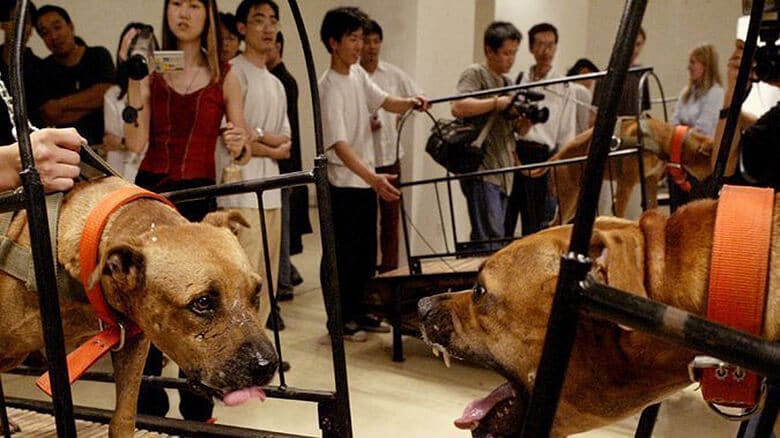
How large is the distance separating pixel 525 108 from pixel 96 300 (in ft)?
11.1

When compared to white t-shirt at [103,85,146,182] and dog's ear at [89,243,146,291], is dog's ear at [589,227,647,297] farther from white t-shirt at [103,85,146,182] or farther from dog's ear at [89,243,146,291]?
white t-shirt at [103,85,146,182]

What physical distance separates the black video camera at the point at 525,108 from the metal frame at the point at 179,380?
2.47 metres

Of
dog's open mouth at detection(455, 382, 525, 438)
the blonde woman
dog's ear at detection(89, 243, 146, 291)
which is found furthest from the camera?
the blonde woman

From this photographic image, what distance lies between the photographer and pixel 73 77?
392 centimetres

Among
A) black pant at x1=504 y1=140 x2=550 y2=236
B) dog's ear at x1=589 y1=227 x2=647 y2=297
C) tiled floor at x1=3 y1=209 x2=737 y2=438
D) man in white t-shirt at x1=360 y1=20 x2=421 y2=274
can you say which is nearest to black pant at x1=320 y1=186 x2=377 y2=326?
tiled floor at x1=3 y1=209 x2=737 y2=438

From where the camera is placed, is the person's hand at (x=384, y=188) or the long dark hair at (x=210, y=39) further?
the person's hand at (x=384, y=188)

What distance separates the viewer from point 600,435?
3062mm

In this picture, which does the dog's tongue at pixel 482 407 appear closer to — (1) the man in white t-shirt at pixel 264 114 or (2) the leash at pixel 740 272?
(2) the leash at pixel 740 272

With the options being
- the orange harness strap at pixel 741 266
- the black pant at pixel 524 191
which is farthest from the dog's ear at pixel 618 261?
the black pant at pixel 524 191

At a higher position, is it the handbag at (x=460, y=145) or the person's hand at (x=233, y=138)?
the person's hand at (x=233, y=138)

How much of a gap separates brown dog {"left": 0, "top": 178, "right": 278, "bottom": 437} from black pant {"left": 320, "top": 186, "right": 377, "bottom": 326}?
2552mm

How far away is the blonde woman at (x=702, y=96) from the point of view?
5.03 m

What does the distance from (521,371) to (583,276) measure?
0.43 metres

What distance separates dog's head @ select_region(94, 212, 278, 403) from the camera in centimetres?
156
